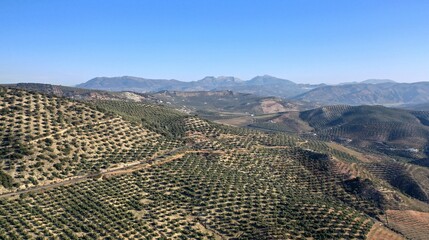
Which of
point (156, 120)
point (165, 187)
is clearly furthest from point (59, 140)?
point (156, 120)

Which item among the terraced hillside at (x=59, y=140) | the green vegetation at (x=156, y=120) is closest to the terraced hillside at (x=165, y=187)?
the terraced hillside at (x=59, y=140)

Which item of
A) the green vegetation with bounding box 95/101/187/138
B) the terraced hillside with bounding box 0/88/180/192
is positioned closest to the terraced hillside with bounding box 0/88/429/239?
the terraced hillside with bounding box 0/88/180/192

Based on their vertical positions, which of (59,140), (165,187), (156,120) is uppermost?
(59,140)

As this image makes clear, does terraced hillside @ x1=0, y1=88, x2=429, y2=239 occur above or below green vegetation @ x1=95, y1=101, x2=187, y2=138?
below

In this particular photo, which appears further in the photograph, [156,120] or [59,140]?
[156,120]

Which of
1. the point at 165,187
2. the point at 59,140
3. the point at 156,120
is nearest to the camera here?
the point at 165,187

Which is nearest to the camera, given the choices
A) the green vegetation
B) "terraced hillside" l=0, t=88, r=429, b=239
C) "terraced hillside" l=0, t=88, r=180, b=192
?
"terraced hillside" l=0, t=88, r=429, b=239

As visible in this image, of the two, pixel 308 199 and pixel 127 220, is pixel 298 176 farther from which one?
pixel 127 220

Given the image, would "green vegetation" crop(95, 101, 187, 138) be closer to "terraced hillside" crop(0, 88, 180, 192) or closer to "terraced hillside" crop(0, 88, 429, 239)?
"terraced hillside" crop(0, 88, 429, 239)

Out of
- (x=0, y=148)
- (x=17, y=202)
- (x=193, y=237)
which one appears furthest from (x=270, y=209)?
(x=0, y=148)

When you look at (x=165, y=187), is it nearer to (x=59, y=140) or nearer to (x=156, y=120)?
(x=59, y=140)
